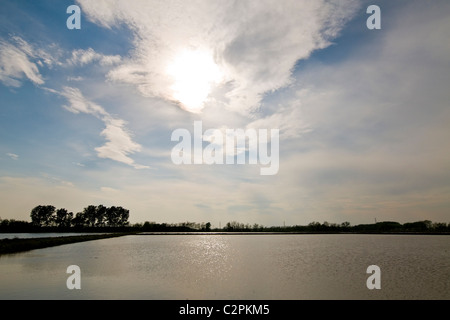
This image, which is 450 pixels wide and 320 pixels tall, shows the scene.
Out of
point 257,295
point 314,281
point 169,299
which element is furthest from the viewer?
point 314,281

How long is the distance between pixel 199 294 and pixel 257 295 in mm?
4346

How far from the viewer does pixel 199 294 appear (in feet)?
66.2

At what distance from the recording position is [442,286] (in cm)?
2350
